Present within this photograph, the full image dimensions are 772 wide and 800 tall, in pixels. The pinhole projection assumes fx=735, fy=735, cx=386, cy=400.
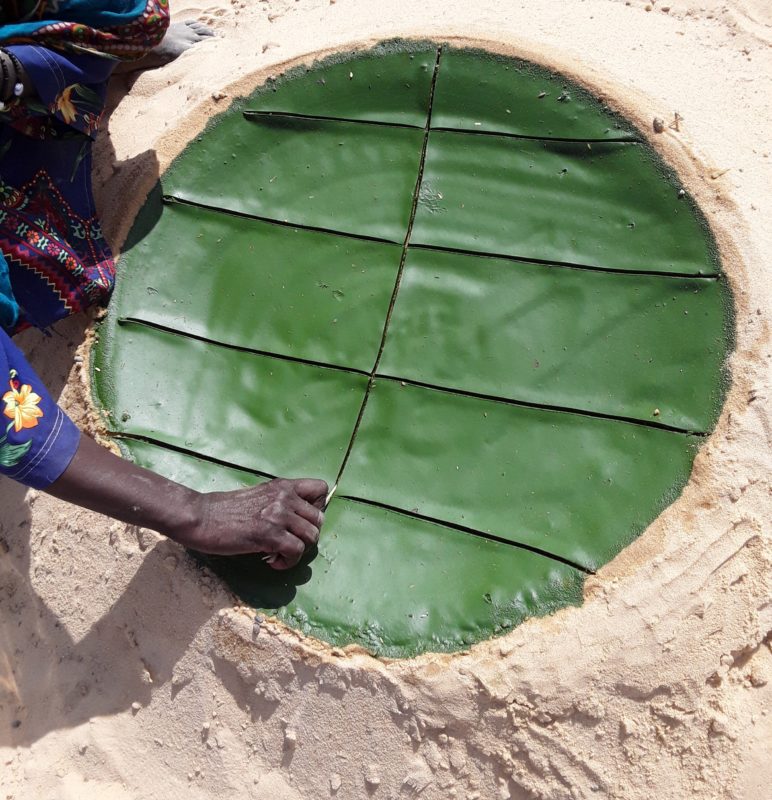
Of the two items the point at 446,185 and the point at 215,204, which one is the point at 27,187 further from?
the point at 446,185

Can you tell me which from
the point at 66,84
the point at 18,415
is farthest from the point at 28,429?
the point at 66,84

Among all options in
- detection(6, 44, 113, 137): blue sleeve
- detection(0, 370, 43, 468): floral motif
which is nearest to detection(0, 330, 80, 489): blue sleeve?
detection(0, 370, 43, 468): floral motif

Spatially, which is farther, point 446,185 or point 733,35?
point 733,35

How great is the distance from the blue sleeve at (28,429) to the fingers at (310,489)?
0.53 metres

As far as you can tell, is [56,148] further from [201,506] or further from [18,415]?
[201,506]

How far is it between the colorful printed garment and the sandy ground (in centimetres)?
24

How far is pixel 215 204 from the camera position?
2.30 meters

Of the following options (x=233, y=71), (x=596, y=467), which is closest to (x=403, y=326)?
(x=596, y=467)

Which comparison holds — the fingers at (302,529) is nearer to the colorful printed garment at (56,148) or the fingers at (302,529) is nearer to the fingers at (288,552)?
the fingers at (288,552)

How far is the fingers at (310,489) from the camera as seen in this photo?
5.91ft

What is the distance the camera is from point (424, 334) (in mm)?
2088

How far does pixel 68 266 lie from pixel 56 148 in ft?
1.08

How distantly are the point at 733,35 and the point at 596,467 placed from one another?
67.8 inches

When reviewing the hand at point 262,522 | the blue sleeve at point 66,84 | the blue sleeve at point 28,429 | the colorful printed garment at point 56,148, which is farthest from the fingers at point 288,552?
the blue sleeve at point 66,84
